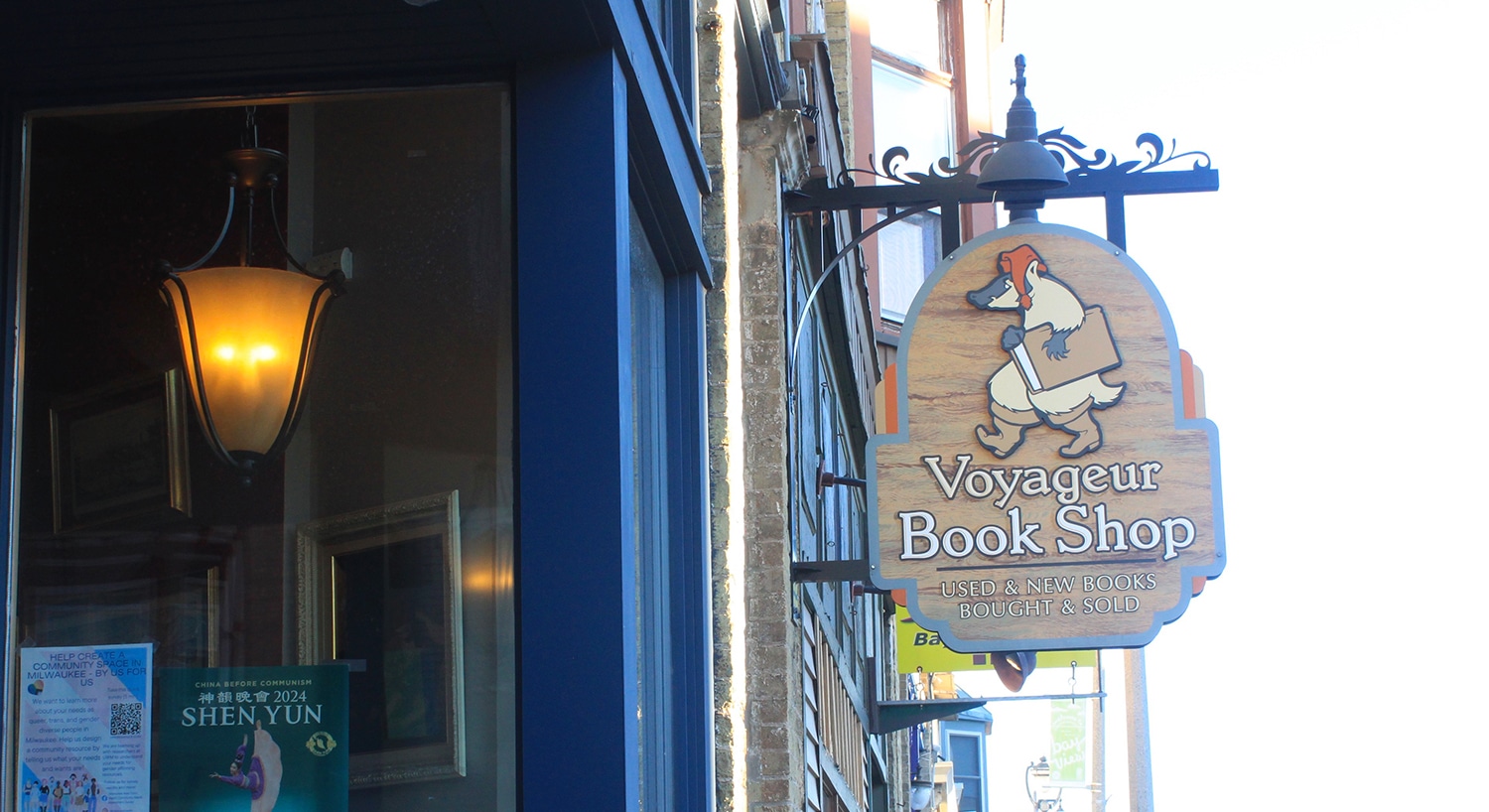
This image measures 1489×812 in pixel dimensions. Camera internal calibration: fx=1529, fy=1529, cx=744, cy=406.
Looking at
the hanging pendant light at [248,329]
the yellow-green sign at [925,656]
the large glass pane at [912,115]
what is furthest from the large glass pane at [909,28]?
the hanging pendant light at [248,329]

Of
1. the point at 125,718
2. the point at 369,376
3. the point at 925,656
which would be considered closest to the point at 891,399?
the point at 369,376

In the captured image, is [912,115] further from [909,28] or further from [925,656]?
[925,656]

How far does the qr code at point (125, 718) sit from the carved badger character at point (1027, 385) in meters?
3.36

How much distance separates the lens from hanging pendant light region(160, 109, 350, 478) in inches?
123

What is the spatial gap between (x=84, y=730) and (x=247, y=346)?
84 cm

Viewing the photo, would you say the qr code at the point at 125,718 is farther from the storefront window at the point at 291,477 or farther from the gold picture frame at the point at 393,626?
the gold picture frame at the point at 393,626

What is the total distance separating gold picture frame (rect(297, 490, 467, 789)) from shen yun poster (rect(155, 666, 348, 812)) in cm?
5

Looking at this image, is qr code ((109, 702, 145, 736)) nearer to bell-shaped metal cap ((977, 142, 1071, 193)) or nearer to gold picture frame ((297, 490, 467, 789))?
gold picture frame ((297, 490, 467, 789))

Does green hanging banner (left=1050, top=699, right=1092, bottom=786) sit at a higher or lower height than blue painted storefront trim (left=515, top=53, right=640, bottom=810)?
lower

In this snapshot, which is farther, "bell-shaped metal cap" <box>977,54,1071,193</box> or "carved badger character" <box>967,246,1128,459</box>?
"bell-shaped metal cap" <box>977,54,1071,193</box>

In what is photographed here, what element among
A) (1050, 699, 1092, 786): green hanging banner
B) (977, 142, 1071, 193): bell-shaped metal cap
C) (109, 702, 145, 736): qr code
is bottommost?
(1050, 699, 1092, 786): green hanging banner

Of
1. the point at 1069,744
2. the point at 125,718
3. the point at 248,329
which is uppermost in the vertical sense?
the point at 248,329

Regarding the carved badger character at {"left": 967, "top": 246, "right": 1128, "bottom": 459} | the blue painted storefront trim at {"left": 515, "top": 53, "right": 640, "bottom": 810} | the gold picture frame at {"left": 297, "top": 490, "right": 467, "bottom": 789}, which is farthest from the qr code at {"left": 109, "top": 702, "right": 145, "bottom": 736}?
the carved badger character at {"left": 967, "top": 246, "right": 1128, "bottom": 459}

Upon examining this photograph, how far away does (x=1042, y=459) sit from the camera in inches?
219
